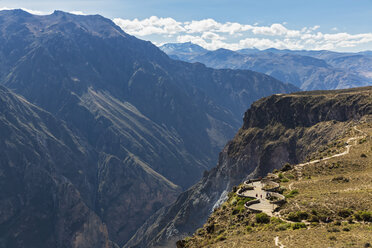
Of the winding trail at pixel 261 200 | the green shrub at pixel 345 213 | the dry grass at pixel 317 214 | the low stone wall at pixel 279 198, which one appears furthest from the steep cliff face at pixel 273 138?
the green shrub at pixel 345 213

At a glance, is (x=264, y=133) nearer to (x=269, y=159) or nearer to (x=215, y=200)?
(x=269, y=159)

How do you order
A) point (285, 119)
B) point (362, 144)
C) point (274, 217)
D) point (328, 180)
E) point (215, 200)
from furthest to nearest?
point (215, 200), point (285, 119), point (362, 144), point (328, 180), point (274, 217)

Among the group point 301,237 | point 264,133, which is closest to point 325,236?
point 301,237

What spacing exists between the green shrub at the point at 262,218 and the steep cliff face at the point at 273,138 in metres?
83.6

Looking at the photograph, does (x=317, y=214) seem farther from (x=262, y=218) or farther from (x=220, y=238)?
(x=220, y=238)

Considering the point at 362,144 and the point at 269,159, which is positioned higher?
the point at 362,144

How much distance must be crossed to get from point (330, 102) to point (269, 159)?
28877 millimetres

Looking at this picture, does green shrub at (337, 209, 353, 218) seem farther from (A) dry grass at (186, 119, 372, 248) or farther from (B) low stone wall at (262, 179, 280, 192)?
(B) low stone wall at (262, 179, 280, 192)

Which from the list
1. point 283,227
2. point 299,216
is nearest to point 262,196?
point 299,216

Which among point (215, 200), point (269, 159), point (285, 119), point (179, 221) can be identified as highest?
point (285, 119)

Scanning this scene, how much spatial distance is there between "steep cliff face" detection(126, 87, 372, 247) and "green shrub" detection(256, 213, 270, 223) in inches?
3289

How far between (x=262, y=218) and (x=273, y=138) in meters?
109

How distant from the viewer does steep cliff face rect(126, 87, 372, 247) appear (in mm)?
138875

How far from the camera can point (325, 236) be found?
4297 cm
